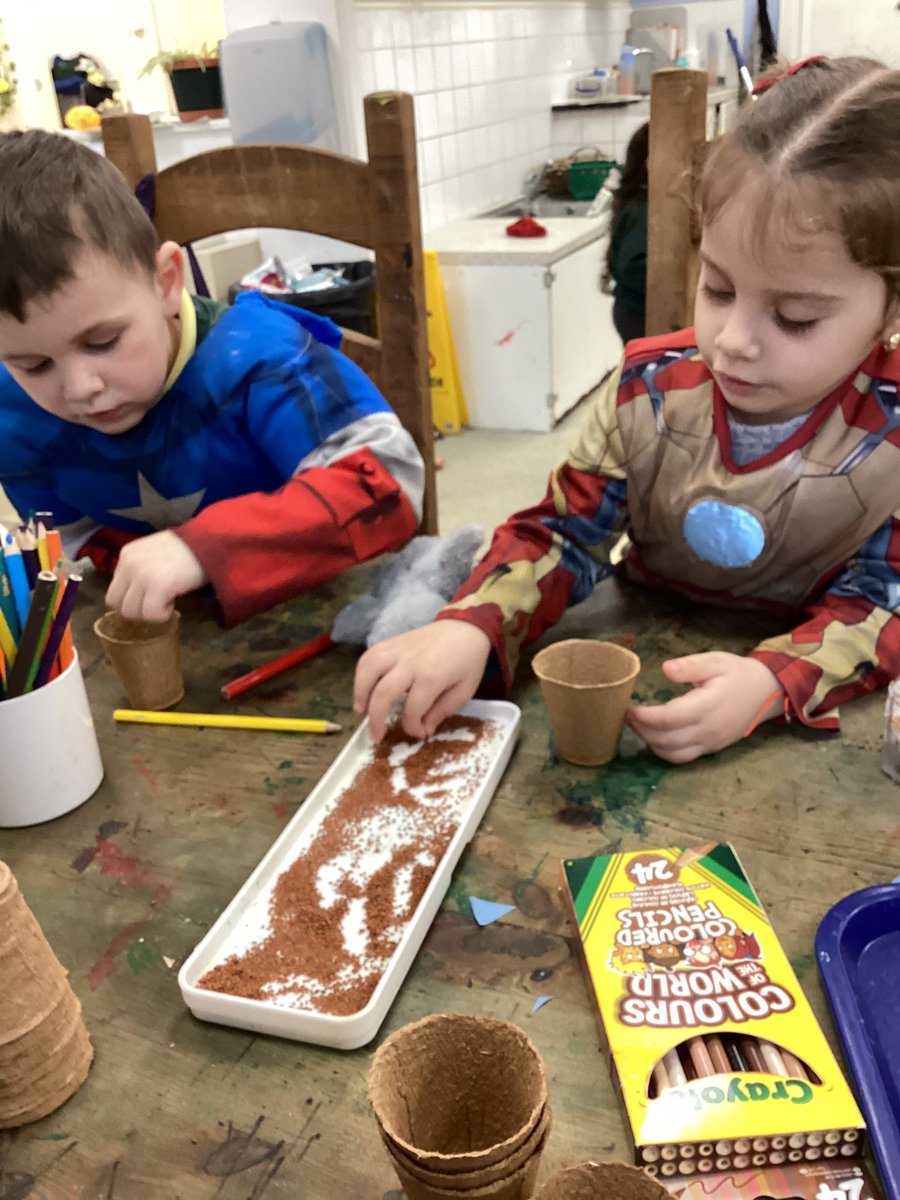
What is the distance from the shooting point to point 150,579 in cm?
83

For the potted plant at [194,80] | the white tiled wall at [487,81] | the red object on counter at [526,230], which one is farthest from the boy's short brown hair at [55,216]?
the potted plant at [194,80]

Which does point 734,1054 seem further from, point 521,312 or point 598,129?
point 598,129

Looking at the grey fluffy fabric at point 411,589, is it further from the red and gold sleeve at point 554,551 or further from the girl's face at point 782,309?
the girl's face at point 782,309

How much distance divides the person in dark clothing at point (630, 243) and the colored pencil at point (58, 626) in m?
1.84

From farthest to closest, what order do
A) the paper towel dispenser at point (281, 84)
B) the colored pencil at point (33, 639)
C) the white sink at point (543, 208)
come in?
the white sink at point (543, 208) < the paper towel dispenser at point (281, 84) < the colored pencil at point (33, 639)

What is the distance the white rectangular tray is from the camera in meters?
0.53

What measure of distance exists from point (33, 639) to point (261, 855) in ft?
0.74

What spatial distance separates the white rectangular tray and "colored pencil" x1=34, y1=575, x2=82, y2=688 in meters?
0.21

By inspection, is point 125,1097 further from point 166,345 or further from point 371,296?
point 371,296

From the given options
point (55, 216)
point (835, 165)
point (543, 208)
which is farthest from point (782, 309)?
point (543, 208)

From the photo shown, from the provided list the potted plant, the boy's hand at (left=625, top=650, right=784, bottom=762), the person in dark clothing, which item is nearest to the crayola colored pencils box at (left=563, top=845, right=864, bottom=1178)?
the boy's hand at (left=625, top=650, right=784, bottom=762)

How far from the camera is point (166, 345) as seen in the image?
3.22 ft

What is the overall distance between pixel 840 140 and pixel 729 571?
39 centimetres

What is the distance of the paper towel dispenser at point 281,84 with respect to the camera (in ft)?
9.81
